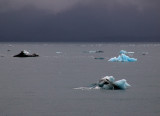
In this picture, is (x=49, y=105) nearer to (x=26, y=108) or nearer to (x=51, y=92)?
(x=26, y=108)

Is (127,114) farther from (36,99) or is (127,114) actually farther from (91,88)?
(91,88)

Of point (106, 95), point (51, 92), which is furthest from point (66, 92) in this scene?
point (106, 95)

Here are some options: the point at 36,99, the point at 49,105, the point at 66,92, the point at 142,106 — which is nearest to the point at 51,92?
the point at 66,92

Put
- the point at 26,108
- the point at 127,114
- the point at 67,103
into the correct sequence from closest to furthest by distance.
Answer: the point at 127,114 < the point at 26,108 < the point at 67,103

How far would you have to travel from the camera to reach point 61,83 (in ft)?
81.4

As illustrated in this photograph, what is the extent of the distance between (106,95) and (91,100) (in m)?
1.70

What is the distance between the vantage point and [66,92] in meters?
20.5

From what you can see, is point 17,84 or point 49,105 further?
point 17,84

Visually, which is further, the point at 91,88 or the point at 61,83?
the point at 61,83

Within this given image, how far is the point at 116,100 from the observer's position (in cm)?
1800

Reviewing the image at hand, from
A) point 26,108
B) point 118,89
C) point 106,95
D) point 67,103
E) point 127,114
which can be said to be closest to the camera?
point 127,114

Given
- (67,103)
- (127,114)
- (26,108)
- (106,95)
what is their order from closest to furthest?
1. (127,114)
2. (26,108)
3. (67,103)
4. (106,95)

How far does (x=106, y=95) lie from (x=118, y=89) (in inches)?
94.9

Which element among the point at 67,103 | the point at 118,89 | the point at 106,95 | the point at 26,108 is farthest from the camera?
the point at 118,89
